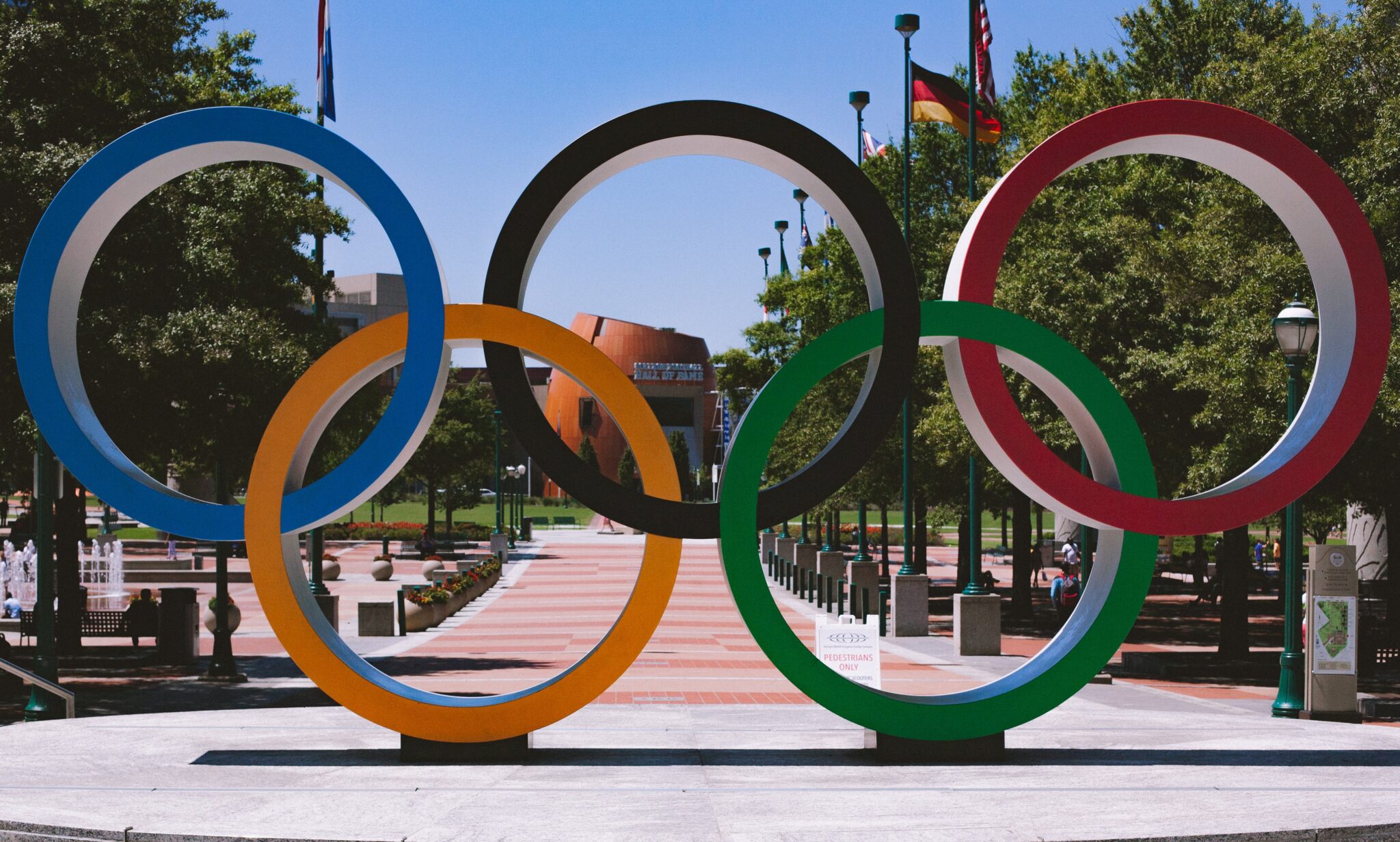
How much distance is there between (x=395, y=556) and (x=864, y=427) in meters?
45.3

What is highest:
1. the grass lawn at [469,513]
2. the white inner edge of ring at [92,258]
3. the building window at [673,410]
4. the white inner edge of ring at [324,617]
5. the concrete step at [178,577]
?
the building window at [673,410]

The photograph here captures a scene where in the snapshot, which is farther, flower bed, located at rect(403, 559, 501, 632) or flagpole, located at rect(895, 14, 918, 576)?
flower bed, located at rect(403, 559, 501, 632)

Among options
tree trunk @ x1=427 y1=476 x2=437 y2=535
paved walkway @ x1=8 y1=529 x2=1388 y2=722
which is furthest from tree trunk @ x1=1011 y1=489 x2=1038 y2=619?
tree trunk @ x1=427 y1=476 x2=437 y2=535

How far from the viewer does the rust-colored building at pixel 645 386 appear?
12594cm

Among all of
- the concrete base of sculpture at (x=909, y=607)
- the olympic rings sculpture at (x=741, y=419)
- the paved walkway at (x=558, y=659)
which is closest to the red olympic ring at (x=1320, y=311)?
the olympic rings sculpture at (x=741, y=419)

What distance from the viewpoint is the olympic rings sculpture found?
10.8 metres

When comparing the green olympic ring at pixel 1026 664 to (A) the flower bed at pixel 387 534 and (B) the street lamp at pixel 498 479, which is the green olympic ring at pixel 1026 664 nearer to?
Answer: (B) the street lamp at pixel 498 479

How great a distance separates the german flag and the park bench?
17666 mm

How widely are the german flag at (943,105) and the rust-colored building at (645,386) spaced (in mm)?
98626

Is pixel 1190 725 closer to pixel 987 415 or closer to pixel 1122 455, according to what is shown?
pixel 1122 455

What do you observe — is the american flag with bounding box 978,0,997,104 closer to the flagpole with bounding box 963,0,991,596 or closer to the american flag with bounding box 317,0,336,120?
the flagpole with bounding box 963,0,991,596

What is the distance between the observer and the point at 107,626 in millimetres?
21984

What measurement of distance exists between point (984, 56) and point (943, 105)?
4.30 ft

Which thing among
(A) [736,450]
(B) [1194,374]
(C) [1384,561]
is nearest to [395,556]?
(C) [1384,561]
